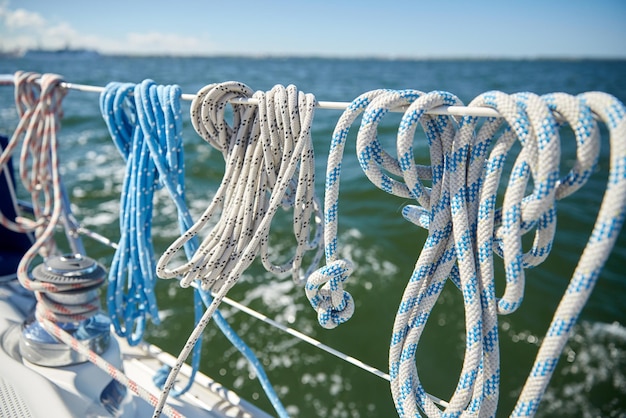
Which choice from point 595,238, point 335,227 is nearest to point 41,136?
point 335,227

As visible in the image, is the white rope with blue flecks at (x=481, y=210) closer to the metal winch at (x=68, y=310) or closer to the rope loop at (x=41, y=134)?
the metal winch at (x=68, y=310)

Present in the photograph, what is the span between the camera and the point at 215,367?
2.52 metres

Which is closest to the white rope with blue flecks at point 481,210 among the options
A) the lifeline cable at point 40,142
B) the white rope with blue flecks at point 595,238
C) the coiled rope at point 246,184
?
the white rope with blue flecks at point 595,238

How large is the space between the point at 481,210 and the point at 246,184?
20.7 inches

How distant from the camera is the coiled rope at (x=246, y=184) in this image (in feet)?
3.15

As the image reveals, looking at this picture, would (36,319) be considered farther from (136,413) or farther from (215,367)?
(215,367)

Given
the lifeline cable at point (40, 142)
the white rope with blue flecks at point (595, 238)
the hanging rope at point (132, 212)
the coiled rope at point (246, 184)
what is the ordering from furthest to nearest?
the lifeline cable at point (40, 142) < the hanging rope at point (132, 212) < the coiled rope at point (246, 184) < the white rope with blue flecks at point (595, 238)

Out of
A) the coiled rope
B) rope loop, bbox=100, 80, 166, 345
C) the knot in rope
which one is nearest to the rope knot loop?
the knot in rope

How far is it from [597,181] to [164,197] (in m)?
5.01

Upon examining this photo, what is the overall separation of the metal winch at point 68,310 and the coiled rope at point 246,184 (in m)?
0.29

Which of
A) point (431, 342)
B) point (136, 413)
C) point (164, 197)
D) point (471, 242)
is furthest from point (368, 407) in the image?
point (164, 197)

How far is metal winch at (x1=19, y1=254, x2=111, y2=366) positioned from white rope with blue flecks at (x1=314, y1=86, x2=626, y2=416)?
2.12ft

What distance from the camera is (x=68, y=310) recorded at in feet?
3.90

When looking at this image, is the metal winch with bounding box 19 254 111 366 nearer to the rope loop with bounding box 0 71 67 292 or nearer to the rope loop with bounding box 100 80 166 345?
the rope loop with bounding box 100 80 166 345
